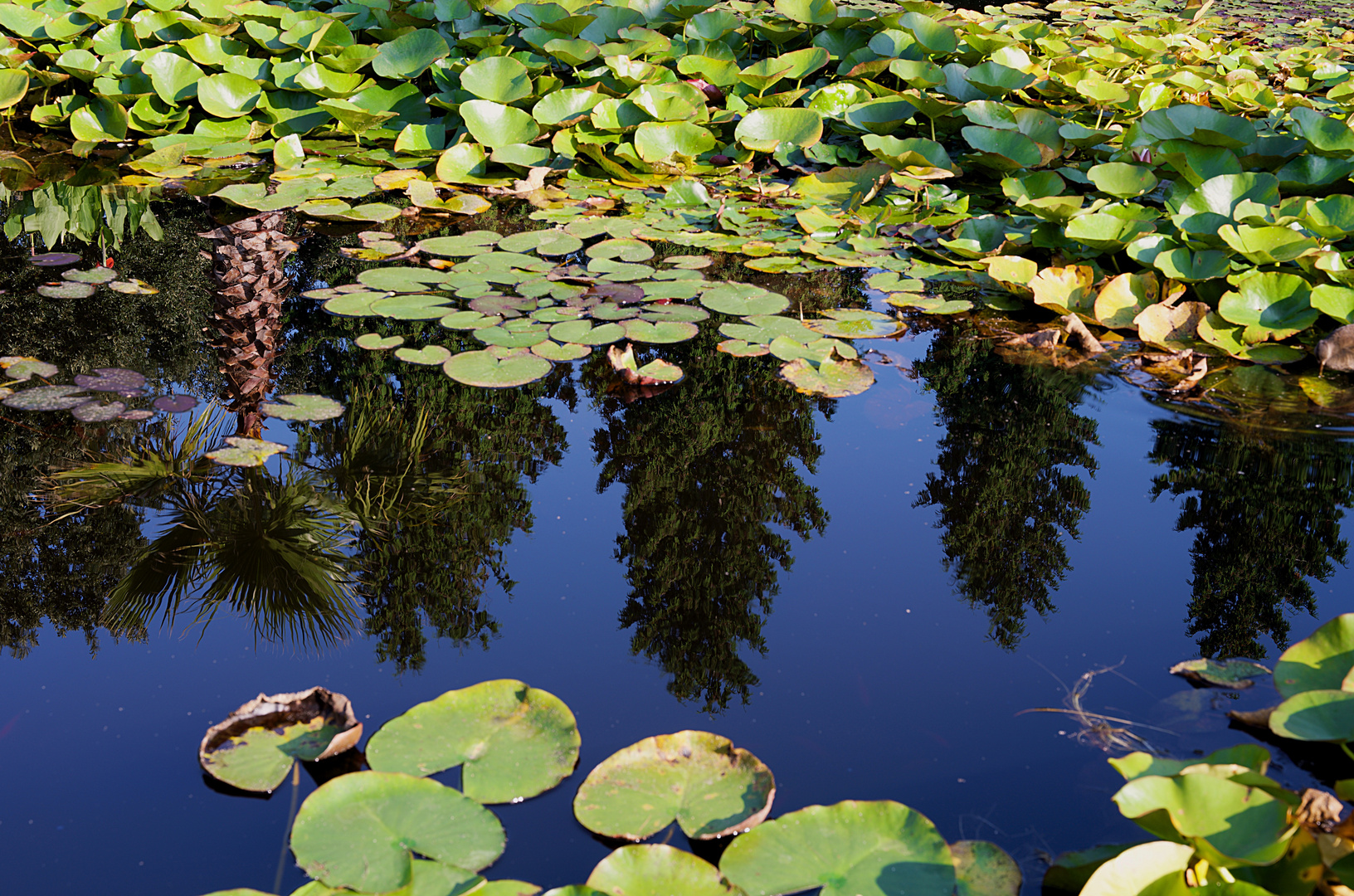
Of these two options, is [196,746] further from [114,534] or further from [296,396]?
[296,396]

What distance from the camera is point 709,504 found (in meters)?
2.07

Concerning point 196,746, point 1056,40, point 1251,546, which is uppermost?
point 1056,40

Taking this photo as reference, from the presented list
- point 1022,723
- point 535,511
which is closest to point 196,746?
point 535,511

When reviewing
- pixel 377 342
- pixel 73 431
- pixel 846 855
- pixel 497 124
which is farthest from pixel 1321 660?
pixel 497 124

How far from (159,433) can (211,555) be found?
0.53 metres

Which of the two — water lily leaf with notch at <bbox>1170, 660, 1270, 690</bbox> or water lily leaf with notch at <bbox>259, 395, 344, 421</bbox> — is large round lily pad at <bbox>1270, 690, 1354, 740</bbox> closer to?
water lily leaf with notch at <bbox>1170, 660, 1270, 690</bbox>

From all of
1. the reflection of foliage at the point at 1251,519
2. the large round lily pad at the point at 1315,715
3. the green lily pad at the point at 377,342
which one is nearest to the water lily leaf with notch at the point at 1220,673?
the reflection of foliage at the point at 1251,519

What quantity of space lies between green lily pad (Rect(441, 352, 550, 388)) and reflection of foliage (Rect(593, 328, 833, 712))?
182mm

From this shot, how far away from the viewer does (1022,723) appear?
1504mm

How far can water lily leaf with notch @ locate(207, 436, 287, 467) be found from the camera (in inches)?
84.4

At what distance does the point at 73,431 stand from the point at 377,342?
0.75 m

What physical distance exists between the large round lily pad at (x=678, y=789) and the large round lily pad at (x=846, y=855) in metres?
0.07

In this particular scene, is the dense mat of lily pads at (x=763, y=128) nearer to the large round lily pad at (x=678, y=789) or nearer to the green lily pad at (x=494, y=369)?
the green lily pad at (x=494, y=369)

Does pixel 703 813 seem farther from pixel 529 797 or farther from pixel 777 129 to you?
pixel 777 129
